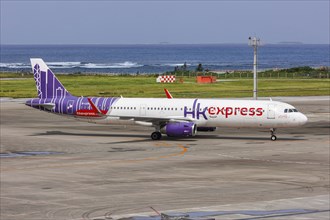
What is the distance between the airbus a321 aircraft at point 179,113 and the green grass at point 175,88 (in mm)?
47441

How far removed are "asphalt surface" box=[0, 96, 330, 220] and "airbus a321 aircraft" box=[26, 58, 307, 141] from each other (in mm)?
1447

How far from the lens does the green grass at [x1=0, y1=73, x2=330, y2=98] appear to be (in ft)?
399

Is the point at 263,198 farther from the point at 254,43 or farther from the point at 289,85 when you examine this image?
Answer: the point at 289,85

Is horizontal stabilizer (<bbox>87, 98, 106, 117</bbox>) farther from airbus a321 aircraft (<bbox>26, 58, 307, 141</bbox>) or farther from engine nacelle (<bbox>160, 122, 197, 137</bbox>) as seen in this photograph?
engine nacelle (<bbox>160, 122, 197, 137</bbox>)

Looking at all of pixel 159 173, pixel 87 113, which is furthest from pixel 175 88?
pixel 159 173

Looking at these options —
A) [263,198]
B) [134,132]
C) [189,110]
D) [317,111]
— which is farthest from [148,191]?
[317,111]

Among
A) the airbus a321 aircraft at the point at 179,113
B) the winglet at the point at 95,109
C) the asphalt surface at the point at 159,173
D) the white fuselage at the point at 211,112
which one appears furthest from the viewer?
the winglet at the point at 95,109

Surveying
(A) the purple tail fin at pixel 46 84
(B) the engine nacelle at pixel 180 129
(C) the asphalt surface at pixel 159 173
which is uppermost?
(A) the purple tail fin at pixel 46 84

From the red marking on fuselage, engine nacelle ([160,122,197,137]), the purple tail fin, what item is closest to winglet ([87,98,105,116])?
the red marking on fuselage

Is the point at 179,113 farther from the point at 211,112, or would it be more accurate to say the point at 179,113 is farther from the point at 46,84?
the point at 46,84

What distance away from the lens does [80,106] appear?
228 feet

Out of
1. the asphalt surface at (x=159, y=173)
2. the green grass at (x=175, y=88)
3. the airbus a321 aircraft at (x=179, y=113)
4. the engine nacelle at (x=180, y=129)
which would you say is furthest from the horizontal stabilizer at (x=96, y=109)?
the green grass at (x=175, y=88)

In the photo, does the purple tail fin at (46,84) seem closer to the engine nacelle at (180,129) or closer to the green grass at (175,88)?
the engine nacelle at (180,129)

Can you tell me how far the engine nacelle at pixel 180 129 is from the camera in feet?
214
